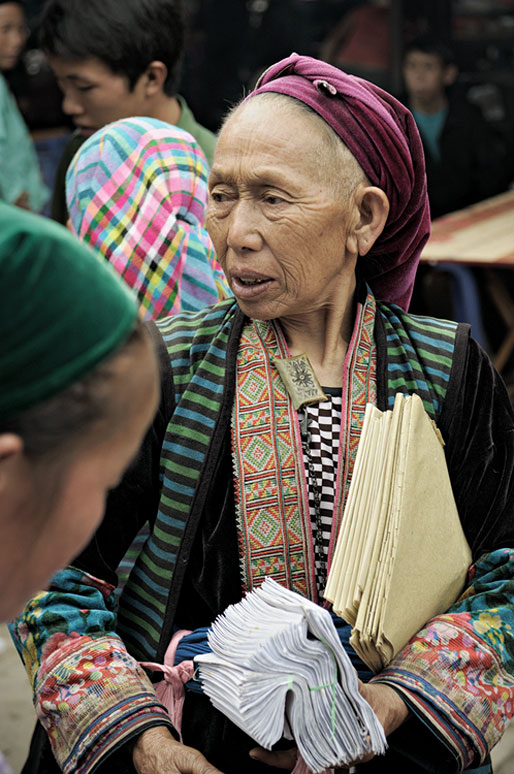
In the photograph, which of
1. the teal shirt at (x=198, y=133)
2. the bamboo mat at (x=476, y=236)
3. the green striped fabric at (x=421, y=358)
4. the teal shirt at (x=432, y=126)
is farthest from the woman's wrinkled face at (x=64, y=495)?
the teal shirt at (x=432, y=126)

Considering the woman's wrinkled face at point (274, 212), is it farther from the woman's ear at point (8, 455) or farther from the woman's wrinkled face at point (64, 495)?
the woman's ear at point (8, 455)

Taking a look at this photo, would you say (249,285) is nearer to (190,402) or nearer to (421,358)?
(190,402)

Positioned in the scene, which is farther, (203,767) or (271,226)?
(271,226)

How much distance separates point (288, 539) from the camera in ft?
5.29

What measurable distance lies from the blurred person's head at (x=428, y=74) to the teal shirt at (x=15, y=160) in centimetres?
269

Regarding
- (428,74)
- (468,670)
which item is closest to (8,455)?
(468,670)

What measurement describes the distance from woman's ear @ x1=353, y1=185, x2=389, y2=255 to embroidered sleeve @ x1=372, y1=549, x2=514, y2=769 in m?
0.59

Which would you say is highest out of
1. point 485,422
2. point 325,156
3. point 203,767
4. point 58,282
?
point 325,156

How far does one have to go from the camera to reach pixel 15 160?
20.7 ft

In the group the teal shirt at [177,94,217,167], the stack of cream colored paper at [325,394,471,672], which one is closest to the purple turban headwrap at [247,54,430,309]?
the stack of cream colored paper at [325,394,471,672]

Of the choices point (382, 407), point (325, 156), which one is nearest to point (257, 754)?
point (382, 407)

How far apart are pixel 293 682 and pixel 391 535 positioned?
277 mm

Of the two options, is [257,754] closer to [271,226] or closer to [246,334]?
[246,334]

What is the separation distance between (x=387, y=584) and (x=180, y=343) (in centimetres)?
56
